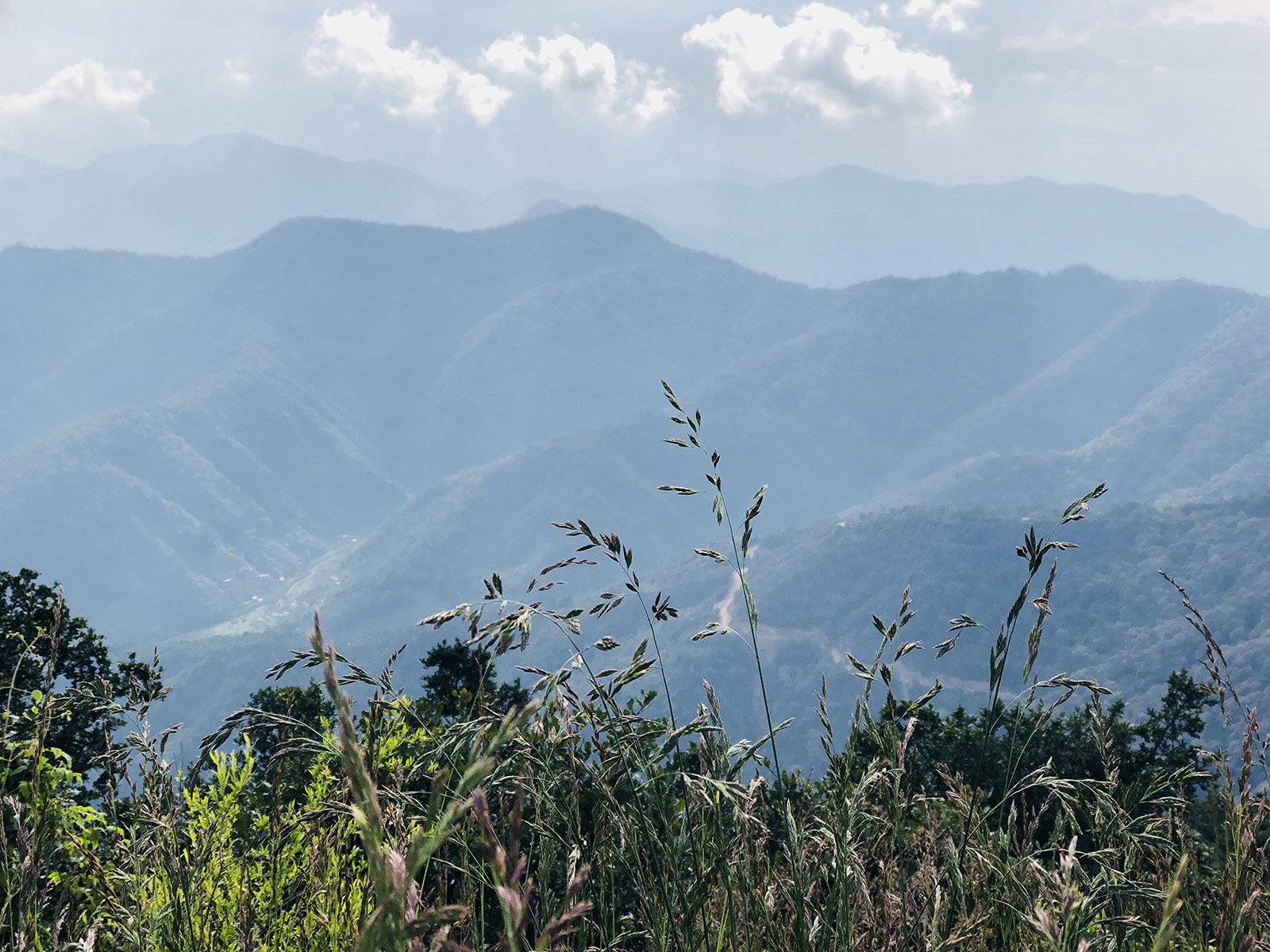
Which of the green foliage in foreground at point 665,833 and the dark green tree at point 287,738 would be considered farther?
the dark green tree at point 287,738

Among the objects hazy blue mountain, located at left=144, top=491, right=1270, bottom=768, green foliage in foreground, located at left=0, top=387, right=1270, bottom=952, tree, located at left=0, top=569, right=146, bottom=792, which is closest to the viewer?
green foliage in foreground, located at left=0, top=387, right=1270, bottom=952

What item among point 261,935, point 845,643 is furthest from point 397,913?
point 845,643

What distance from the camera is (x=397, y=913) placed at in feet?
1.76

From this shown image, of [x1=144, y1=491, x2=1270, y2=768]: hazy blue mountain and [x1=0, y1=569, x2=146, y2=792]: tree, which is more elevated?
[x1=0, y1=569, x2=146, y2=792]: tree

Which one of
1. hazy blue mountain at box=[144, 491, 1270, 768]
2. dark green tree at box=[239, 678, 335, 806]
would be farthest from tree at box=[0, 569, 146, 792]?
hazy blue mountain at box=[144, 491, 1270, 768]

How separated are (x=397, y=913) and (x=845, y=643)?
166 m

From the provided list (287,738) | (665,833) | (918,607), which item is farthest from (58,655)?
(918,607)

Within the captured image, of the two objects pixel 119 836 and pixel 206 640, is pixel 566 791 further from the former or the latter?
pixel 206 640

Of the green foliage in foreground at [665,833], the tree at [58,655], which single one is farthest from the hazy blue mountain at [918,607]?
the green foliage in foreground at [665,833]

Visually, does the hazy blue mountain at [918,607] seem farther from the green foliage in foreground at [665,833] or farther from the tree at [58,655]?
the green foliage in foreground at [665,833]

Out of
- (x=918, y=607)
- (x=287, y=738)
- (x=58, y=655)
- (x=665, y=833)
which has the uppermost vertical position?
(x=58, y=655)

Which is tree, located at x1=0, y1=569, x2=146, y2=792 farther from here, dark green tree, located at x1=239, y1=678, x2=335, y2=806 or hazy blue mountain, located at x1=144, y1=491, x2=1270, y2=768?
hazy blue mountain, located at x1=144, y1=491, x2=1270, y2=768

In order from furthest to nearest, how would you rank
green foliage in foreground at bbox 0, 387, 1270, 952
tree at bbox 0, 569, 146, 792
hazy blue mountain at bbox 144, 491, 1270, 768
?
1. hazy blue mountain at bbox 144, 491, 1270, 768
2. tree at bbox 0, 569, 146, 792
3. green foliage in foreground at bbox 0, 387, 1270, 952

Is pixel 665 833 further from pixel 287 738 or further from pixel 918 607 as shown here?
pixel 918 607
